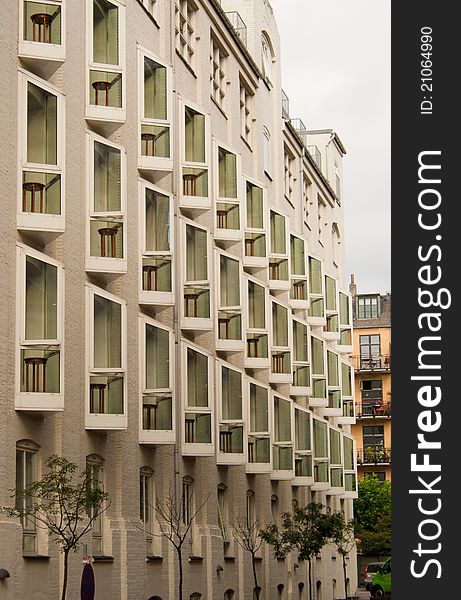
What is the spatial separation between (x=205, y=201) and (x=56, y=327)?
38.9 ft

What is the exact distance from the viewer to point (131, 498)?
109 ft

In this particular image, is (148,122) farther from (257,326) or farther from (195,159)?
(257,326)

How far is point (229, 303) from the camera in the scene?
140 ft

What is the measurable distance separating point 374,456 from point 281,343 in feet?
176

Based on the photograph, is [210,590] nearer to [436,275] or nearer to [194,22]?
[194,22]

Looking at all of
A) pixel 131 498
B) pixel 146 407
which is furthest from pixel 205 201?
pixel 131 498

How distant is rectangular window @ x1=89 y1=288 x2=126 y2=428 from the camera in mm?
30797

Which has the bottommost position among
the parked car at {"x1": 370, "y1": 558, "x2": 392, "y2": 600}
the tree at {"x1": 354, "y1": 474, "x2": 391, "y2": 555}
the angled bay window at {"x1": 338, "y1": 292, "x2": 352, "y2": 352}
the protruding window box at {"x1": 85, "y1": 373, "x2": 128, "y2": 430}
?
the parked car at {"x1": 370, "y1": 558, "x2": 392, "y2": 600}

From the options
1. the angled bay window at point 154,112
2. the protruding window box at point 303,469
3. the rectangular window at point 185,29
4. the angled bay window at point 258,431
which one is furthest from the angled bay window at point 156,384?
the protruding window box at point 303,469

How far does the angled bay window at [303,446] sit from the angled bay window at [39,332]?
24.9 meters

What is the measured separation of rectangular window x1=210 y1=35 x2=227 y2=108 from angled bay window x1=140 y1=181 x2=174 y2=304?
9296 millimetres

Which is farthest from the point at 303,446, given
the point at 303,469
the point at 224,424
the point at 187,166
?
the point at 187,166

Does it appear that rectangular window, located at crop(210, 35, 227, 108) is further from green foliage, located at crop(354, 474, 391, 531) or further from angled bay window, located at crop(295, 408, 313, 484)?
green foliage, located at crop(354, 474, 391, 531)

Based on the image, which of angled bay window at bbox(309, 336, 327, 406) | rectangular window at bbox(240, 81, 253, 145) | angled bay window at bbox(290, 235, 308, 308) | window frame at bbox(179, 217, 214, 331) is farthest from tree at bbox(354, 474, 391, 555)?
window frame at bbox(179, 217, 214, 331)
